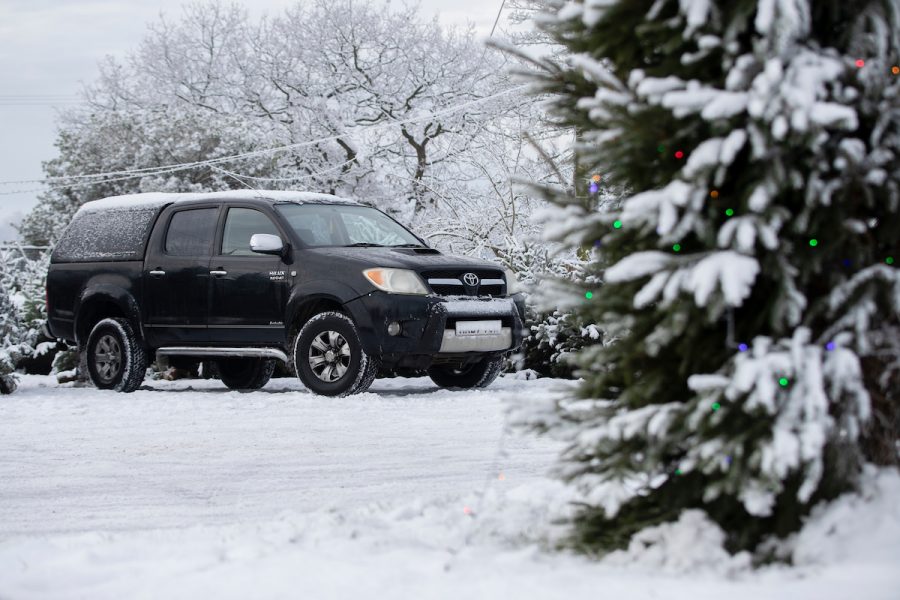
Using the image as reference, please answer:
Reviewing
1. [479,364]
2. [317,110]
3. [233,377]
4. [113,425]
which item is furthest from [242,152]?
[113,425]

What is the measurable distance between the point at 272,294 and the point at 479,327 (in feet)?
6.74

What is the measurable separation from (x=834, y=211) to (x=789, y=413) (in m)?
0.62

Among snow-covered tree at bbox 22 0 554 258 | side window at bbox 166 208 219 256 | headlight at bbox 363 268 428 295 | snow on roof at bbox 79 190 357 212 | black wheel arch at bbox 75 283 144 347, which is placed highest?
→ snow-covered tree at bbox 22 0 554 258

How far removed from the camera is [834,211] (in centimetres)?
349

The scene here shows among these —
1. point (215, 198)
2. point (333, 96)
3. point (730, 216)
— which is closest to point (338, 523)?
point (730, 216)

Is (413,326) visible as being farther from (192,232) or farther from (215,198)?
(192,232)

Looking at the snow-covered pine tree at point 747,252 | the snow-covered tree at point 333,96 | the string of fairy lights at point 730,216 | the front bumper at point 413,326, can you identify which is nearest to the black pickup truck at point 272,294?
the front bumper at point 413,326

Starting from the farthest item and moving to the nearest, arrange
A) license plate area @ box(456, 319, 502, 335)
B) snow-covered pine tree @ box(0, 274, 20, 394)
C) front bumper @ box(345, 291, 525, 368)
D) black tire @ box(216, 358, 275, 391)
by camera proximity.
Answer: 1. black tire @ box(216, 358, 275, 391)
2. snow-covered pine tree @ box(0, 274, 20, 394)
3. license plate area @ box(456, 319, 502, 335)
4. front bumper @ box(345, 291, 525, 368)

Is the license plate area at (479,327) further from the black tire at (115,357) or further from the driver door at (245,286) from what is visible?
the black tire at (115,357)

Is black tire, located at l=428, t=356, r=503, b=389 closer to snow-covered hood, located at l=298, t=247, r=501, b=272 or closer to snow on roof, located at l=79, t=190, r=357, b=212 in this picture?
snow-covered hood, located at l=298, t=247, r=501, b=272

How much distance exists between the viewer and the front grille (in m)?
11.1

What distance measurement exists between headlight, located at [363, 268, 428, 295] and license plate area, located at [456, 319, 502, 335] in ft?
1.59

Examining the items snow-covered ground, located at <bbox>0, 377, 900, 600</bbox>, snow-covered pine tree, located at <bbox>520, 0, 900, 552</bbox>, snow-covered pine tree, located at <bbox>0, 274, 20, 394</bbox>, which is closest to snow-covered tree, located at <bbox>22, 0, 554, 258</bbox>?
snow-covered pine tree, located at <bbox>0, 274, 20, 394</bbox>

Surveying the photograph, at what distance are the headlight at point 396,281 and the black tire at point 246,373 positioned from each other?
2887 millimetres
